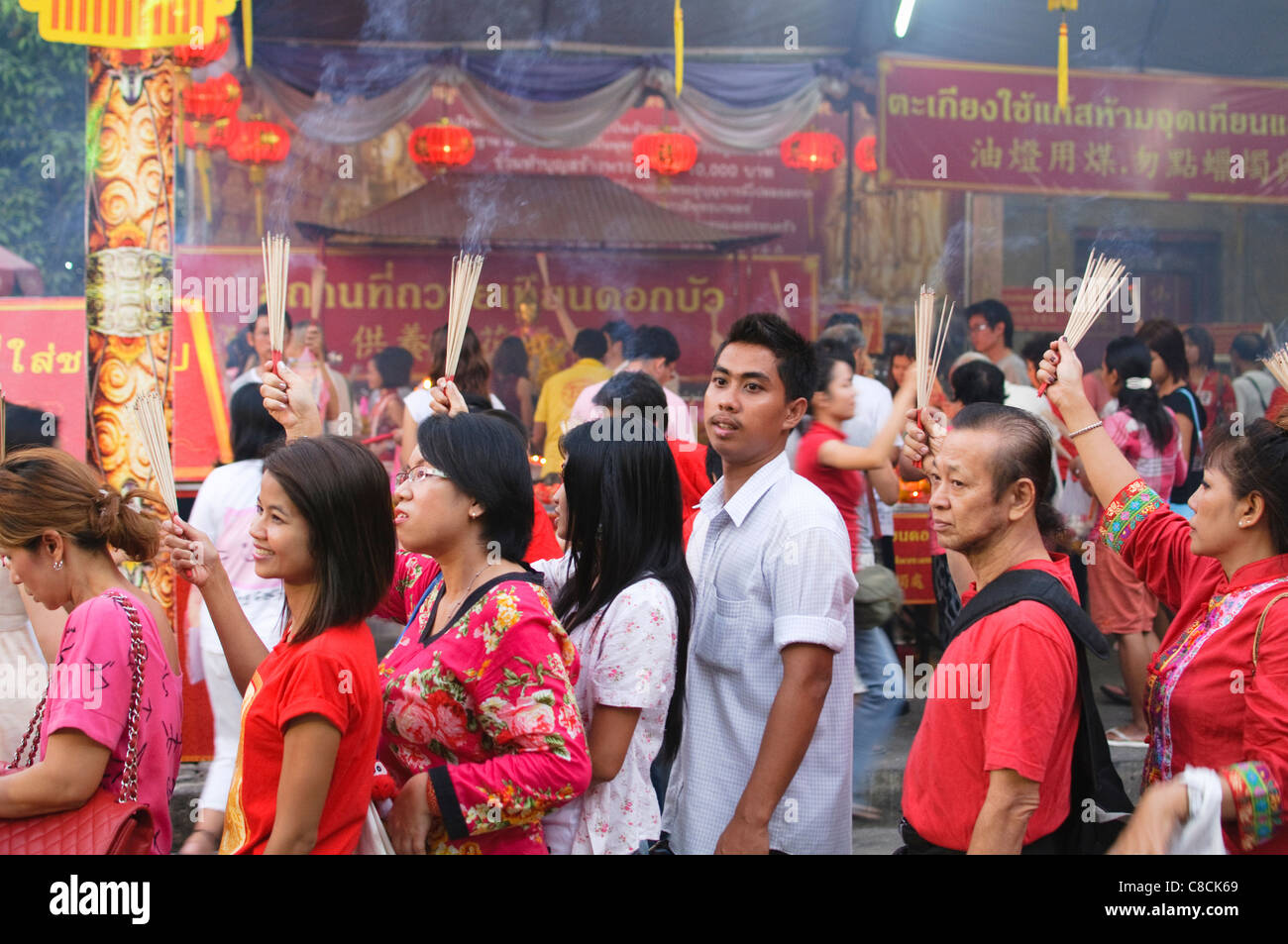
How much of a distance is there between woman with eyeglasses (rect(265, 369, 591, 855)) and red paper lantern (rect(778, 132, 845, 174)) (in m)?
6.30

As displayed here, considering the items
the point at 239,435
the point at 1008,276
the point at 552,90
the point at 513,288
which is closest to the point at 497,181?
the point at 513,288

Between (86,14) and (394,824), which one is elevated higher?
(86,14)

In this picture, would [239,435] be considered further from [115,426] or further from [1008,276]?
[1008,276]

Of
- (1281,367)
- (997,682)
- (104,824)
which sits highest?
(1281,367)

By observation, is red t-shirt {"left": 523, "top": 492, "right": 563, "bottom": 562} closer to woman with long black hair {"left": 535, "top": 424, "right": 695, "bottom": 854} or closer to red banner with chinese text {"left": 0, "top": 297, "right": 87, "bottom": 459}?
woman with long black hair {"left": 535, "top": 424, "right": 695, "bottom": 854}

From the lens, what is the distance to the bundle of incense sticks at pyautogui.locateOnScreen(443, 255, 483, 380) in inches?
91.0

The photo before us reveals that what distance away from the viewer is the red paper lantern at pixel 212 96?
21.1ft

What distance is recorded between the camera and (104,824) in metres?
1.75

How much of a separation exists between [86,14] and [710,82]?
Result: 3.99m

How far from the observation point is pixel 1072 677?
1.66 metres

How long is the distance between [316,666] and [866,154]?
7.31m

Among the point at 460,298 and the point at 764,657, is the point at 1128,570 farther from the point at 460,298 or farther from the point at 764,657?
the point at 460,298

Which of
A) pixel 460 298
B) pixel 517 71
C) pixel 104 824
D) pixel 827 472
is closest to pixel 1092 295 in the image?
pixel 460 298
